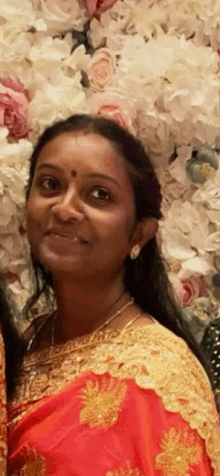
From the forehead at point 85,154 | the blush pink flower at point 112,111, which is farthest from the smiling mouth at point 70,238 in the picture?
the blush pink flower at point 112,111

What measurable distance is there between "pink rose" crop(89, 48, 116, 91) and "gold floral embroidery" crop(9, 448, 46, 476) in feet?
3.21

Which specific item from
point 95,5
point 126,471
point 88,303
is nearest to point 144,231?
point 88,303

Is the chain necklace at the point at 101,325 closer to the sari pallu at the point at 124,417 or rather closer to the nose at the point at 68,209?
the sari pallu at the point at 124,417

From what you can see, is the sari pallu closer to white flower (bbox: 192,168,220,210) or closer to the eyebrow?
the eyebrow

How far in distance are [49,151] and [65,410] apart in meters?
0.41

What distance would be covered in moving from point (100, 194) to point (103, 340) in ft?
0.75

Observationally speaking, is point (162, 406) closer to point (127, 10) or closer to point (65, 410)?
point (65, 410)

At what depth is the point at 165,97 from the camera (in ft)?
6.32

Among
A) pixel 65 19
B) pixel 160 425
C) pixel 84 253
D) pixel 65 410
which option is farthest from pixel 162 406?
pixel 65 19

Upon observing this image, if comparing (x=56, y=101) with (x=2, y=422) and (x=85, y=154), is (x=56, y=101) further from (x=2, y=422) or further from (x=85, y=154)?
(x=2, y=422)

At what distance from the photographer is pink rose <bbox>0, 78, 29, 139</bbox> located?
1801 millimetres

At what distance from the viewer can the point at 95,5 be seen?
2055 mm

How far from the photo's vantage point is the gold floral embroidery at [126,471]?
1219 mm

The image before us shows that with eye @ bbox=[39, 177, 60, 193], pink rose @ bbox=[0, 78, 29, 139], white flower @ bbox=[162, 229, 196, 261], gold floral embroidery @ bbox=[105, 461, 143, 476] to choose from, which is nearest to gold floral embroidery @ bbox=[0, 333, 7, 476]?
gold floral embroidery @ bbox=[105, 461, 143, 476]
